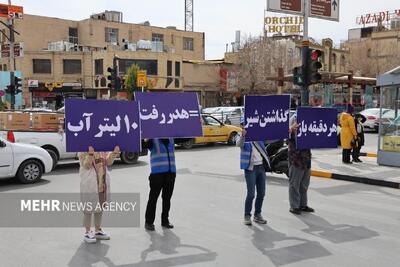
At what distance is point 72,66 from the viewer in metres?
51.6

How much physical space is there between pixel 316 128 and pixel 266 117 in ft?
4.09

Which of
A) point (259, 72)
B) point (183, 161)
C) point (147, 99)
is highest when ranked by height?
point (259, 72)

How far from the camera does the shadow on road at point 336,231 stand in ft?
22.4

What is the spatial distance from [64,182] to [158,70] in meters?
41.3

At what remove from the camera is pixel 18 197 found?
9.80 meters

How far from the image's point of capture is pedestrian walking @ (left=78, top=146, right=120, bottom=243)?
20.8ft

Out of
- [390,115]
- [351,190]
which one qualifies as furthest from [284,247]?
[390,115]

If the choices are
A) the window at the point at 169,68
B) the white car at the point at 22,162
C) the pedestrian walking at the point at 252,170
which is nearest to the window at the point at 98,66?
the window at the point at 169,68

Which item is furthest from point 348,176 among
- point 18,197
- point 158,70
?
point 158,70

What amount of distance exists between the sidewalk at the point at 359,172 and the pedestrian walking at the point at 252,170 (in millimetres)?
5021

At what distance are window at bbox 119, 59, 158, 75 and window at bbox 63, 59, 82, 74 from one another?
Result: 4648mm

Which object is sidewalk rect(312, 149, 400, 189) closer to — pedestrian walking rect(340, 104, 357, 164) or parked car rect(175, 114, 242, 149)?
pedestrian walking rect(340, 104, 357, 164)

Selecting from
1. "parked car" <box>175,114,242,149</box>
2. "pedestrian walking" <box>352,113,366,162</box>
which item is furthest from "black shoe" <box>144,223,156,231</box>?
"parked car" <box>175,114,242,149</box>

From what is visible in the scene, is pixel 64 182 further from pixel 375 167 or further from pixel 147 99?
pixel 375 167
